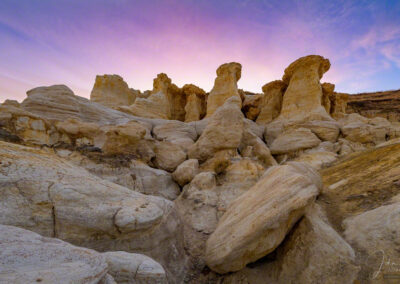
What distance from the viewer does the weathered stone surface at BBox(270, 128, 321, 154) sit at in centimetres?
1056

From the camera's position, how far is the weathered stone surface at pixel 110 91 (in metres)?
18.9

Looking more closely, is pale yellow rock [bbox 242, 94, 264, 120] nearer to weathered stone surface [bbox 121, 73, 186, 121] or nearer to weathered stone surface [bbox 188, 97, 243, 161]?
weathered stone surface [bbox 121, 73, 186, 121]

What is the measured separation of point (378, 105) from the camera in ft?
90.0

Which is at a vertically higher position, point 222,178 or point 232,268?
point 222,178

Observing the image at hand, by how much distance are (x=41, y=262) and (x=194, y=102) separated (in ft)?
65.2

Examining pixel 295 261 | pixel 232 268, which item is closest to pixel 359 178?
pixel 295 261

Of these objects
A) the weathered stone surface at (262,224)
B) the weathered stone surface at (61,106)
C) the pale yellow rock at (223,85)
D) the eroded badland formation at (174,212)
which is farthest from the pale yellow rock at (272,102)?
the weathered stone surface at (262,224)

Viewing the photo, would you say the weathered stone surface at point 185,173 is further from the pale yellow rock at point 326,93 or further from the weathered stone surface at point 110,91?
the pale yellow rock at point 326,93

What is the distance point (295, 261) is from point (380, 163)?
378 cm

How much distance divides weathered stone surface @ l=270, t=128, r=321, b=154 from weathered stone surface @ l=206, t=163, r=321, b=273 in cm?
790

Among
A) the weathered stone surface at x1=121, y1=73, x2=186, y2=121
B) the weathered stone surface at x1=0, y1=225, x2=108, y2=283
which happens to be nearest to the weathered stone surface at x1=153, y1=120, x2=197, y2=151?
the weathered stone surface at x1=121, y1=73, x2=186, y2=121

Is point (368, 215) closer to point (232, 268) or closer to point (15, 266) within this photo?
point (232, 268)

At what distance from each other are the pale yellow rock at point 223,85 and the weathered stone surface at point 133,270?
1568 cm

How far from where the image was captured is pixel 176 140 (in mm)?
9398
